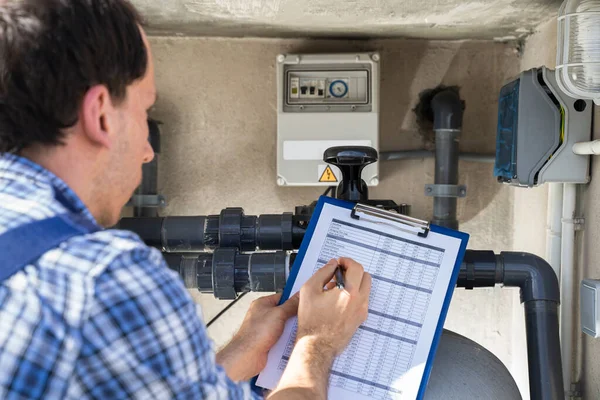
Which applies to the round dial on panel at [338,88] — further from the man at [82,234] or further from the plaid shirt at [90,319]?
the plaid shirt at [90,319]

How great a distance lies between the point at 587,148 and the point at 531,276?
0.82ft

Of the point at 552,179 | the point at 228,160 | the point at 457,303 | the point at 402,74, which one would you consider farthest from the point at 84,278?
the point at 457,303

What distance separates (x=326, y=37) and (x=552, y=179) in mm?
739

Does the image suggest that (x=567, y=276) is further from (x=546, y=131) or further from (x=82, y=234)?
(x=82, y=234)

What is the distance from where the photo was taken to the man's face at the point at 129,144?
583 millimetres

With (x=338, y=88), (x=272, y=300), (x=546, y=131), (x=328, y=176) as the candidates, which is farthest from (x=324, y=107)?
(x=272, y=300)

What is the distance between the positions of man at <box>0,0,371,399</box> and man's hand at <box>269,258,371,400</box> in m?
0.02

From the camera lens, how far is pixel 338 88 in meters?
1.36

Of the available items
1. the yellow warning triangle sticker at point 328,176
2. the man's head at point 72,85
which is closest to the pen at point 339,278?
the man's head at point 72,85

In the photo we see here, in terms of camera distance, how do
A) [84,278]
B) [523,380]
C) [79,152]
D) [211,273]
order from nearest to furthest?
[84,278], [79,152], [211,273], [523,380]

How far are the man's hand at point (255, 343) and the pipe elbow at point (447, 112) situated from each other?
0.76 m

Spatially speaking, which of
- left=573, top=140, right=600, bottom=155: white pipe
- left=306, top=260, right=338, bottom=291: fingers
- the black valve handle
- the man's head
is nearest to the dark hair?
the man's head

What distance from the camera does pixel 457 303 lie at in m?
1.57

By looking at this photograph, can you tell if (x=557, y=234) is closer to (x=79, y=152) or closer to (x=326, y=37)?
(x=326, y=37)
